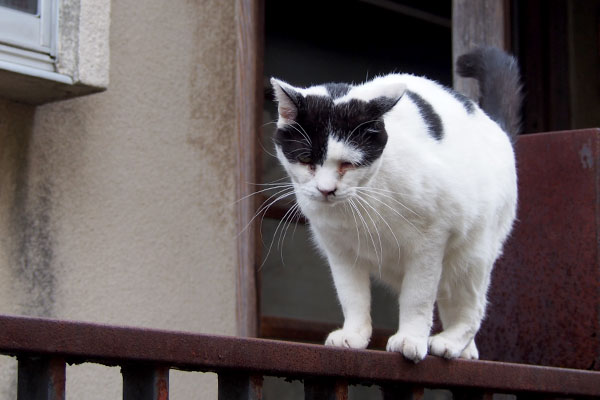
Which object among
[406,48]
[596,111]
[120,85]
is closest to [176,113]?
[120,85]

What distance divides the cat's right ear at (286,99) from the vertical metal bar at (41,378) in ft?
3.19

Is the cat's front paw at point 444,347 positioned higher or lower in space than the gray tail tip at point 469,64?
lower

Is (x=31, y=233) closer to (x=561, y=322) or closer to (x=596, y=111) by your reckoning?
(x=561, y=322)

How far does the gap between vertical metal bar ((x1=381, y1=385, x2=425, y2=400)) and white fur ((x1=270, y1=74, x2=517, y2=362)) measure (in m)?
0.07

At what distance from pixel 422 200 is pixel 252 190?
1.20m

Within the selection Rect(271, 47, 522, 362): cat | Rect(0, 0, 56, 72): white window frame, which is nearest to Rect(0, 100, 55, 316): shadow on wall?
Rect(0, 0, 56, 72): white window frame

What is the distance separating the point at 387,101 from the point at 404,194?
0.24 meters

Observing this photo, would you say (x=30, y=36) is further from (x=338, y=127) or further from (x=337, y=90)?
(x=338, y=127)

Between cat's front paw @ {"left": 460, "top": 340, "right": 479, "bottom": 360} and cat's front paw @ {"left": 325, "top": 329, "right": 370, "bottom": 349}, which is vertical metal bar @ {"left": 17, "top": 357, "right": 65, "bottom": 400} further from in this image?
cat's front paw @ {"left": 460, "top": 340, "right": 479, "bottom": 360}

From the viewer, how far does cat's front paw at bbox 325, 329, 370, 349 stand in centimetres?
229

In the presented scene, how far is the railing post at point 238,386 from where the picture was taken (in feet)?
5.31

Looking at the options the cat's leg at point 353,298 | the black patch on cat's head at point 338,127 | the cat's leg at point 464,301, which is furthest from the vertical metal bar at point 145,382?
the cat's leg at point 464,301

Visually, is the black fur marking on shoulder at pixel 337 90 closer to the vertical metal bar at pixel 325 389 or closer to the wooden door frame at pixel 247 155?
the vertical metal bar at pixel 325 389

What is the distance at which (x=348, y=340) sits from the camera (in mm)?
2299
